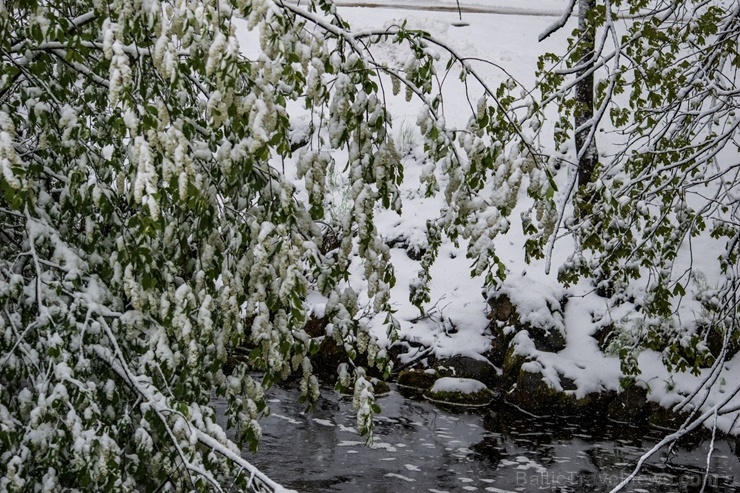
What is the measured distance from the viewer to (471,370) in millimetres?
11297

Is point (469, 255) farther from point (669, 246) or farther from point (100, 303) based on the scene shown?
point (669, 246)

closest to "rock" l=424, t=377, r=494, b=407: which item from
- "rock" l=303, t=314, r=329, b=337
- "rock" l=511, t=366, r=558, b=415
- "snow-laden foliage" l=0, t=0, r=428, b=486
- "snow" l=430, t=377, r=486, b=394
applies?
"snow" l=430, t=377, r=486, b=394

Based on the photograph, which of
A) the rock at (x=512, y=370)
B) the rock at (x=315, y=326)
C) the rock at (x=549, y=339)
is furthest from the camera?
the rock at (x=315, y=326)

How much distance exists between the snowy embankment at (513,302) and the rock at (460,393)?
63 centimetres

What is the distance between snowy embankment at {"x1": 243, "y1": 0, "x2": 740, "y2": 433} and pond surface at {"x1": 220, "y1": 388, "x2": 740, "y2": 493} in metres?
0.83

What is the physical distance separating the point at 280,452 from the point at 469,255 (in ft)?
18.2

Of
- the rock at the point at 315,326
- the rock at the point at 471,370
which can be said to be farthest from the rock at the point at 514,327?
the rock at the point at 315,326

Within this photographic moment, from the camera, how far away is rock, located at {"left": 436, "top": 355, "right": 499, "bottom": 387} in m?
11.3

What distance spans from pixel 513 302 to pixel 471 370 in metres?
1.34

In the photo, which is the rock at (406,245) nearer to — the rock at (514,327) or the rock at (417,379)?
the rock at (514,327)

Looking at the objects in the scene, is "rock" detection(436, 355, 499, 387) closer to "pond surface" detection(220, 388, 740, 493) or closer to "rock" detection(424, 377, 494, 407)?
"rock" detection(424, 377, 494, 407)

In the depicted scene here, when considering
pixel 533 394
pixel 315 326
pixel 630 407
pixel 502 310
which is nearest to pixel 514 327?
pixel 502 310

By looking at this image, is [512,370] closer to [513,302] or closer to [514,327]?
[514,327]

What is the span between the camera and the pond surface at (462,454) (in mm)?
7883
